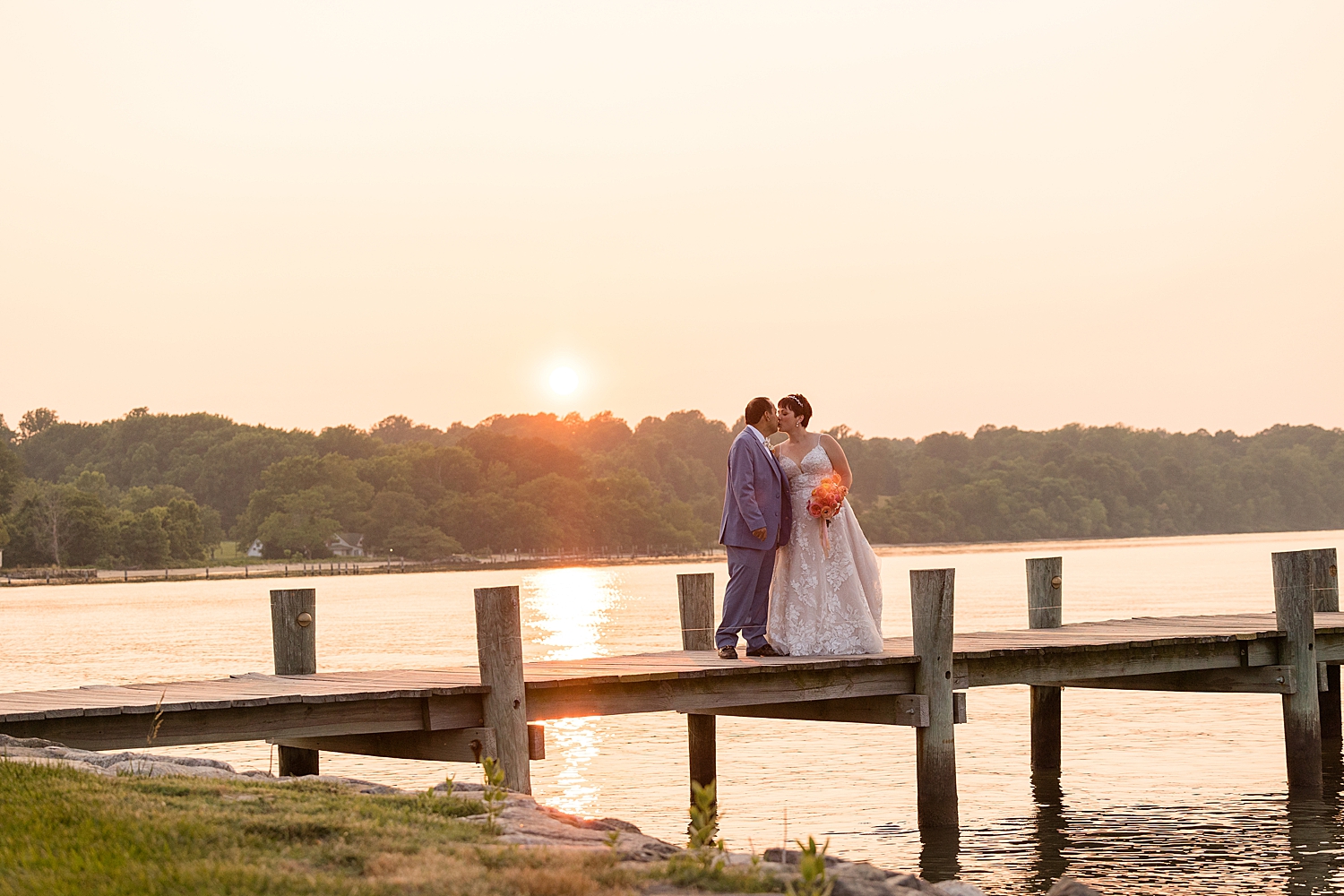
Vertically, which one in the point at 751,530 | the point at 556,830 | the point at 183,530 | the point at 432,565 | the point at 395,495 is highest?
the point at 395,495

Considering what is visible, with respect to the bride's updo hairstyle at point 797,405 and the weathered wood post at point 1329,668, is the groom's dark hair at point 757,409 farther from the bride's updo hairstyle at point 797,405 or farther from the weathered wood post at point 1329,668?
the weathered wood post at point 1329,668

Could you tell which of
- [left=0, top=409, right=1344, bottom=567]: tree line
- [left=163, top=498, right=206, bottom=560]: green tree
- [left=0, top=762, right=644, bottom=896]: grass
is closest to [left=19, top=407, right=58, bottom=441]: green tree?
[left=0, top=409, right=1344, bottom=567]: tree line

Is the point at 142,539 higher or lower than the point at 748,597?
higher

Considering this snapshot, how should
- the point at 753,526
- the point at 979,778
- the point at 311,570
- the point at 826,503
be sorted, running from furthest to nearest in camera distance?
the point at 311,570
the point at 979,778
the point at 826,503
the point at 753,526

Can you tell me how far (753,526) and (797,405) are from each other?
3.60 feet

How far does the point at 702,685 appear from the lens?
37.1ft

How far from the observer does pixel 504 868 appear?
5.36 m

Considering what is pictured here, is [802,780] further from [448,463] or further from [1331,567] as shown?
[448,463]

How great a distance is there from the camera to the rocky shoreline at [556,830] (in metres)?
5.59

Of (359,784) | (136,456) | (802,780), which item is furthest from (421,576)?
(359,784)

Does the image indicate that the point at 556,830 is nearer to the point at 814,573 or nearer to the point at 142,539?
the point at 814,573

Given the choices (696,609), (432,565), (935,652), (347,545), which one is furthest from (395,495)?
(935,652)

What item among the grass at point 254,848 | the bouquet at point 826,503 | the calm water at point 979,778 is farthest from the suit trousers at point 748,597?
the grass at point 254,848

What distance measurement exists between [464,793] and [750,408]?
5779 mm
